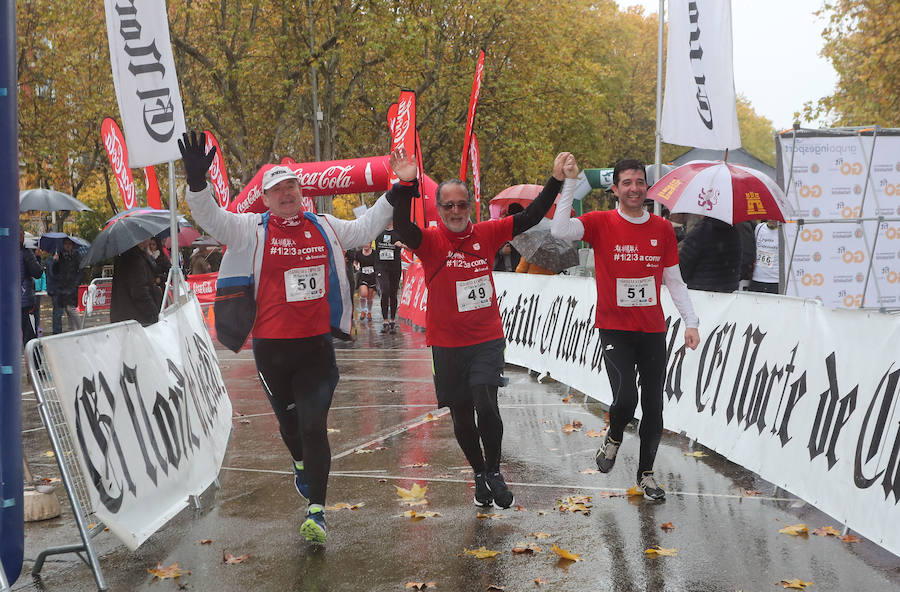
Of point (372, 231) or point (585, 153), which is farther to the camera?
point (585, 153)

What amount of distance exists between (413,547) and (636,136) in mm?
58221

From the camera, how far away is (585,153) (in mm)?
55875

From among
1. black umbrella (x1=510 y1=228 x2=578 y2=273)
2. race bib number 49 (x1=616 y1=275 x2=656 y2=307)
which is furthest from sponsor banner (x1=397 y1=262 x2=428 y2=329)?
race bib number 49 (x1=616 y1=275 x2=656 y2=307)

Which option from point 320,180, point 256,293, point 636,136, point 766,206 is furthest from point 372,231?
point 636,136

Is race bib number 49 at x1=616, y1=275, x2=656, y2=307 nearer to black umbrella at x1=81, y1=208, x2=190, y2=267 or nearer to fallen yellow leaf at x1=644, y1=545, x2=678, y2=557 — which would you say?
fallen yellow leaf at x1=644, y1=545, x2=678, y2=557

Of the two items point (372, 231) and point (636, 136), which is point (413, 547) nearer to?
point (372, 231)

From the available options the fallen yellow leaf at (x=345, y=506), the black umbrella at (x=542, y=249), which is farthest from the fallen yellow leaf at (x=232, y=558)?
the black umbrella at (x=542, y=249)

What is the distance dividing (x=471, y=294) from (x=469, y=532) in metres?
1.39

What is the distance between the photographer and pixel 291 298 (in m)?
5.75

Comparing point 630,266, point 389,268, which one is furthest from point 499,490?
point 389,268

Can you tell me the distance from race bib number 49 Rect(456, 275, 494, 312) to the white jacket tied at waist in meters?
0.60

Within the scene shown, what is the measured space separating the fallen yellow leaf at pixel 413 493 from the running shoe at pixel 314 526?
1021 millimetres

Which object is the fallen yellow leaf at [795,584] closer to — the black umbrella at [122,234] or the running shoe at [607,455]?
the running shoe at [607,455]

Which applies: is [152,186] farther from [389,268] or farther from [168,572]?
[168,572]
